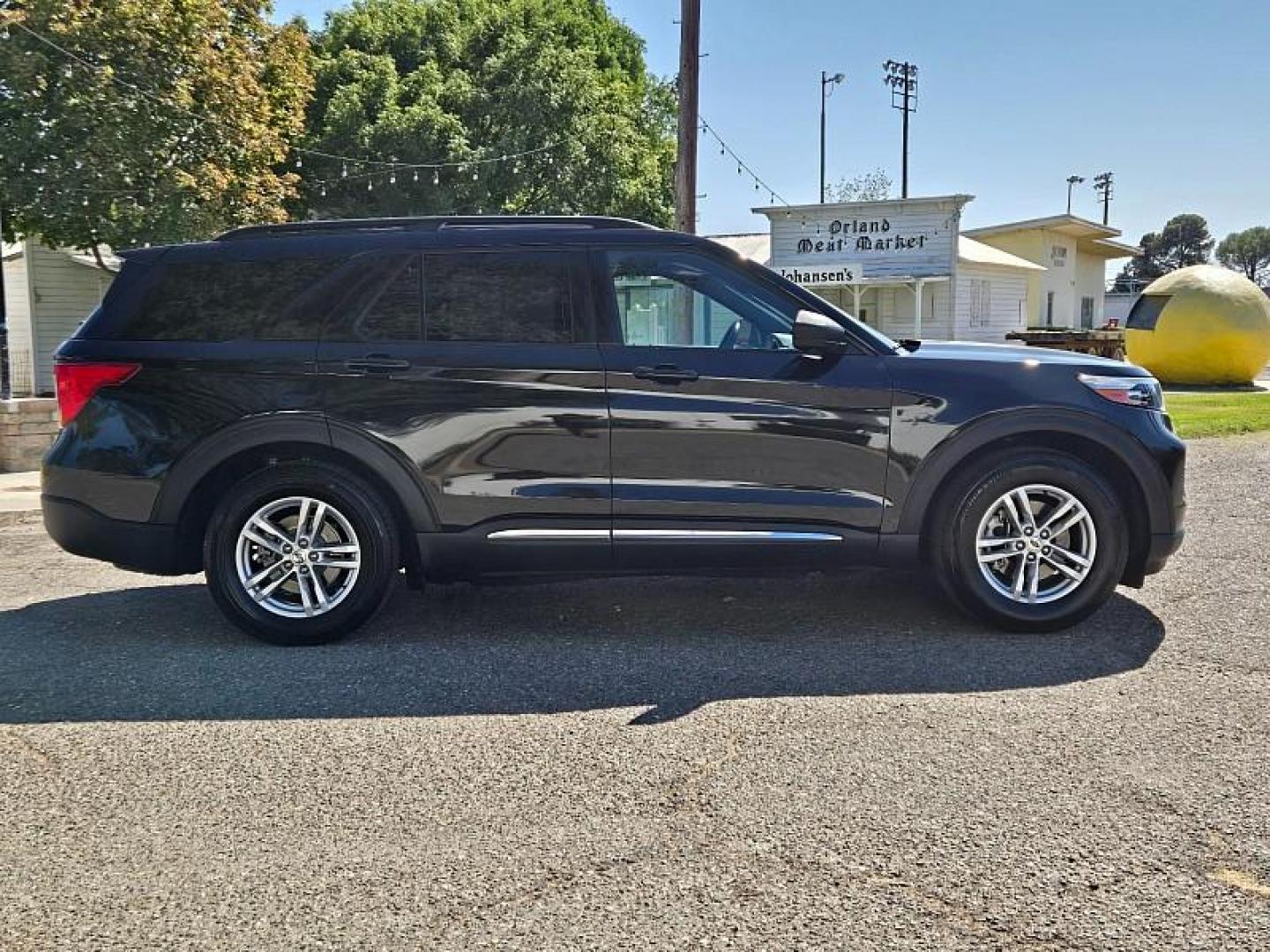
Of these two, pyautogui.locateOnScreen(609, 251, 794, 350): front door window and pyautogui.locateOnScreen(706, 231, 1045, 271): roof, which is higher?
pyautogui.locateOnScreen(706, 231, 1045, 271): roof

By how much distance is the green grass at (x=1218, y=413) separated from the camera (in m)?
14.0

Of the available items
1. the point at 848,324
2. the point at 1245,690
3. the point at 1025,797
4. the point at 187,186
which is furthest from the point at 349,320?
the point at 187,186

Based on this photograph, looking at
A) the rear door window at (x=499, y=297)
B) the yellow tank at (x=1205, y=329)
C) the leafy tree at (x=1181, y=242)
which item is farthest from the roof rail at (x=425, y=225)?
the leafy tree at (x=1181, y=242)

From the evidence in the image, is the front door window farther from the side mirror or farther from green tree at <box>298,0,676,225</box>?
green tree at <box>298,0,676,225</box>

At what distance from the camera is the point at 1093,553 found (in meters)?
4.94

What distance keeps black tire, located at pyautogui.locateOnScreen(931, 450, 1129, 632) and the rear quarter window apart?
3.06m

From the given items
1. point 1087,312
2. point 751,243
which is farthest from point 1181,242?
point 751,243

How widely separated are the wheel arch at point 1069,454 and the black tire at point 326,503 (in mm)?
2395

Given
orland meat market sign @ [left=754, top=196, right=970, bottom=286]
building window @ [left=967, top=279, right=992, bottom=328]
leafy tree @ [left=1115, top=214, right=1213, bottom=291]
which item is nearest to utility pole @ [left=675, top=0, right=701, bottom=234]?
orland meat market sign @ [left=754, top=196, right=970, bottom=286]

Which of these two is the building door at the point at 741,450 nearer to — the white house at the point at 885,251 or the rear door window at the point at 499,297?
the rear door window at the point at 499,297

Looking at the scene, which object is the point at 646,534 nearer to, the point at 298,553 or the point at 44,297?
the point at 298,553

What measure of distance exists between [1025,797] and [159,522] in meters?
3.80

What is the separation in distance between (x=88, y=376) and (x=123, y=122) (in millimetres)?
14333

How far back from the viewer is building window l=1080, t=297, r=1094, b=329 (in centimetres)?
→ 4603
